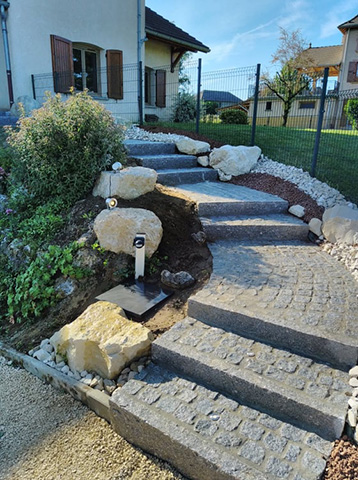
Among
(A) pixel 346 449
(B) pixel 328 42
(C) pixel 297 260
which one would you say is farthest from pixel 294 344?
(B) pixel 328 42

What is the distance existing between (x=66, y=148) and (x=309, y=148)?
16.9 feet

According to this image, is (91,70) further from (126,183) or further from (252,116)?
(126,183)

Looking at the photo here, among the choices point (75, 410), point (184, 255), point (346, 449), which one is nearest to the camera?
point (346, 449)

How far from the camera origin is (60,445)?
2.02m

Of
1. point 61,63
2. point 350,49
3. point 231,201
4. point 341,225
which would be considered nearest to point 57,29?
point 61,63

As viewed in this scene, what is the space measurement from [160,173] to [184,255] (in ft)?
6.92

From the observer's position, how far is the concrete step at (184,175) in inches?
203

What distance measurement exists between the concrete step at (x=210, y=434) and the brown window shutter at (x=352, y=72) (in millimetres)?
26272

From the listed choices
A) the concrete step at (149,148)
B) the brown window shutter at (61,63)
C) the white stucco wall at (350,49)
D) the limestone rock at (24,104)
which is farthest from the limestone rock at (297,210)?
the white stucco wall at (350,49)

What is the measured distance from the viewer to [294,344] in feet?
7.57

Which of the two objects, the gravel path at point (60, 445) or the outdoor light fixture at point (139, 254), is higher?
the outdoor light fixture at point (139, 254)

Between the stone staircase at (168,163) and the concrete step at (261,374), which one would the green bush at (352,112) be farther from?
the concrete step at (261,374)

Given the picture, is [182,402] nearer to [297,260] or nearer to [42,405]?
[42,405]

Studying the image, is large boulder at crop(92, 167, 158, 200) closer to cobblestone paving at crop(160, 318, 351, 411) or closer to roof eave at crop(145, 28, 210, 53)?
cobblestone paving at crop(160, 318, 351, 411)
